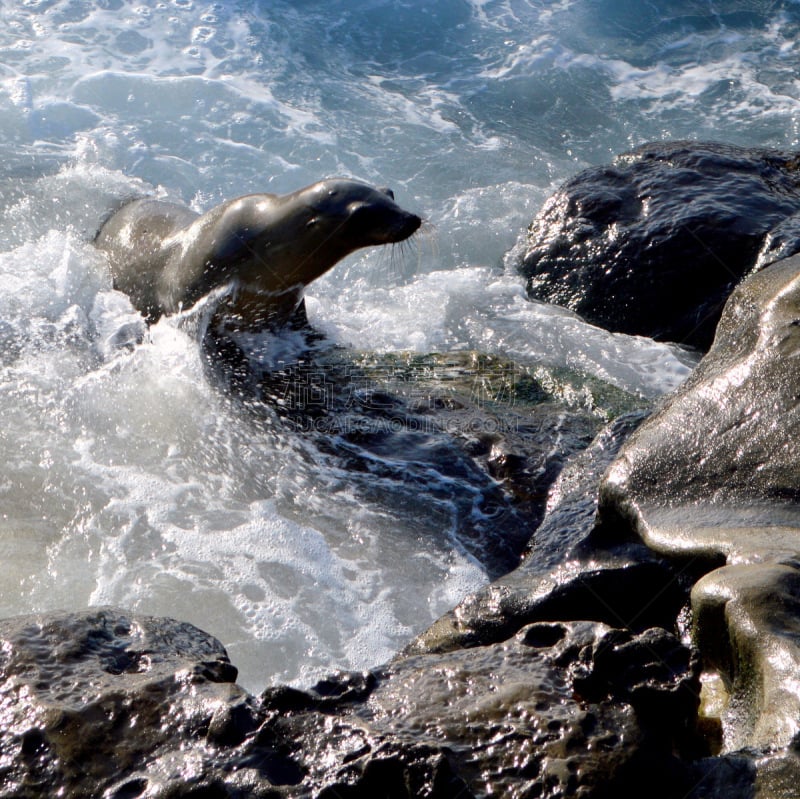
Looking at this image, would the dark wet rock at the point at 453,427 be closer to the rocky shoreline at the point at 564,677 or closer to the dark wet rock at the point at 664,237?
the rocky shoreline at the point at 564,677

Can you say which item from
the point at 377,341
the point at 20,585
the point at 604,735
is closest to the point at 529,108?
the point at 377,341

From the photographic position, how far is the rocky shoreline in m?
2.27

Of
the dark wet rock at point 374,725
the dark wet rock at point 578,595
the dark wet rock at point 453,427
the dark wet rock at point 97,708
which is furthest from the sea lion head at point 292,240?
the dark wet rock at point 374,725

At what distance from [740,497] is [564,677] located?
125 centimetres

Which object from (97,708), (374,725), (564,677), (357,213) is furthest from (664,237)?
(97,708)

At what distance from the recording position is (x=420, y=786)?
2172mm

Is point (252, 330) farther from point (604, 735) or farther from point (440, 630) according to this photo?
point (604, 735)

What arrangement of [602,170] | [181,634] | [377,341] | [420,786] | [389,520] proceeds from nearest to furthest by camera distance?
1. [420,786]
2. [181,634]
3. [389,520]
4. [377,341]
5. [602,170]

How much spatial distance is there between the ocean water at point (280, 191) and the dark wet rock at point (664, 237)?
27 cm

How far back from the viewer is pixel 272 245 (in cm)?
648

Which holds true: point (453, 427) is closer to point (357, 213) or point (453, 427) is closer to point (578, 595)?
point (357, 213)

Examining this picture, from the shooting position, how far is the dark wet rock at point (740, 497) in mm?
2627

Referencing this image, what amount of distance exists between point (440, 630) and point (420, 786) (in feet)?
4.89

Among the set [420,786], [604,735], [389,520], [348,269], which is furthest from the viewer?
[348,269]
